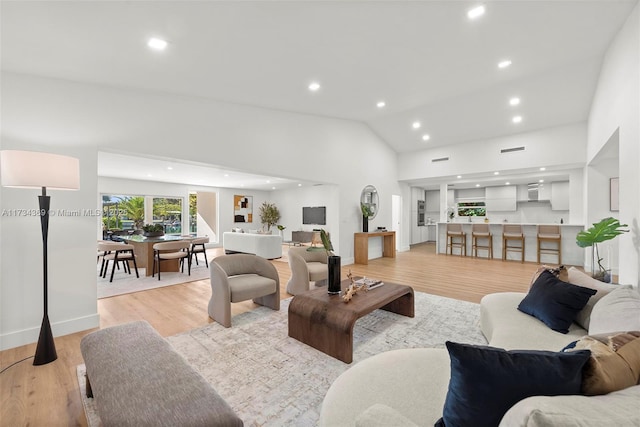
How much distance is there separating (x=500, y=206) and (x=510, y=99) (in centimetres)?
507

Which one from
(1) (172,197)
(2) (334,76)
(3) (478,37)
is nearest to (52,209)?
(2) (334,76)

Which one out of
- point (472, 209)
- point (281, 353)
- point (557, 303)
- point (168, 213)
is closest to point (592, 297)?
point (557, 303)

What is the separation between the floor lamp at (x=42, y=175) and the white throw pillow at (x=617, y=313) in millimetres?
4088

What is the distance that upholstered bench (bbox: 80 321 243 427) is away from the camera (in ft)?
3.78

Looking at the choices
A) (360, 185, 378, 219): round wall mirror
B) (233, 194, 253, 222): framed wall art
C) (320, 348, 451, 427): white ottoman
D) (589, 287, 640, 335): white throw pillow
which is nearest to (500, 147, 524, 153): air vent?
(360, 185, 378, 219): round wall mirror

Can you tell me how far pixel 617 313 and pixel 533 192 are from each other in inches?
357

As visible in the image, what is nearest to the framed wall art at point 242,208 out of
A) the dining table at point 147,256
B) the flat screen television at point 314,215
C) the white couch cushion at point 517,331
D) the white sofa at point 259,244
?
the flat screen television at point 314,215

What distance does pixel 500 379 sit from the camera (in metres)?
0.89

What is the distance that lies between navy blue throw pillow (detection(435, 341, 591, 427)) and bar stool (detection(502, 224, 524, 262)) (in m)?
7.45

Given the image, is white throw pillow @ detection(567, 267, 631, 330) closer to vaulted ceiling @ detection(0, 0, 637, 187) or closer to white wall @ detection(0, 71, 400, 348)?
vaulted ceiling @ detection(0, 0, 637, 187)

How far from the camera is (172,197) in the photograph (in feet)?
32.0

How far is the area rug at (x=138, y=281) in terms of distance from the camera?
4.47 meters

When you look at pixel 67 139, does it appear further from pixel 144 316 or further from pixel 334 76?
pixel 334 76

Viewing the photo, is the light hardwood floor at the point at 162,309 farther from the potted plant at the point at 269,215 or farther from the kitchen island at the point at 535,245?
the potted plant at the point at 269,215
